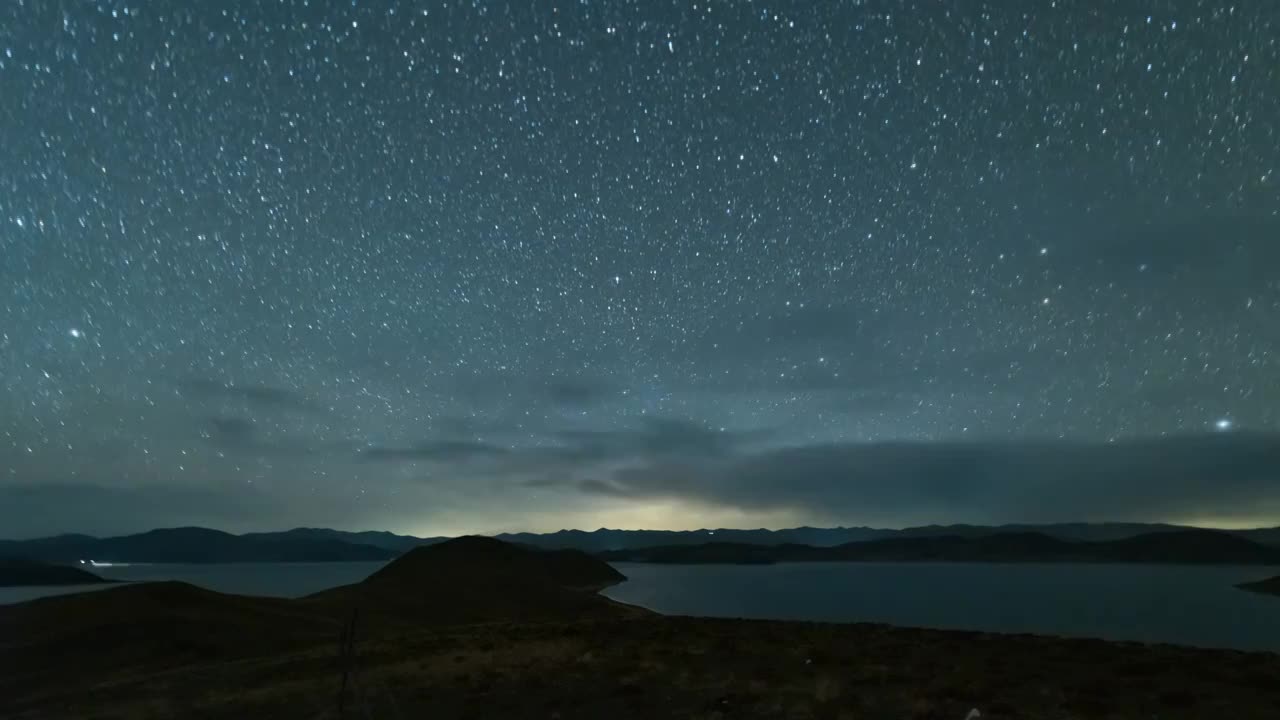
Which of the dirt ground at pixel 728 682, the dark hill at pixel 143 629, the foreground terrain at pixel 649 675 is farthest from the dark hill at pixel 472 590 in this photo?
the dirt ground at pixel 728 682

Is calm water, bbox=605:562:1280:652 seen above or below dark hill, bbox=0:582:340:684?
below

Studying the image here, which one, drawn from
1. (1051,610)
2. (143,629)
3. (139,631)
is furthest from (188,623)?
(1051,610)

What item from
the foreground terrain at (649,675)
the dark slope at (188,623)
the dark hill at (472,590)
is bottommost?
the dark hill at (472,590)

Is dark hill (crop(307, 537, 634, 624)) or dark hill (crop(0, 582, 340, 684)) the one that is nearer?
dark hill (crop(0, 582, 340, 684))

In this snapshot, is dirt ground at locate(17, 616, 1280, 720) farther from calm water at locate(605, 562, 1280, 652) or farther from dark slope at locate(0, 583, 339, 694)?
calm water at locate(605, 562, 1280, 652)

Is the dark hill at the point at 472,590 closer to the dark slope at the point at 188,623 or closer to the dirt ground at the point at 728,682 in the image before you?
the dark slope at the point at 188,623

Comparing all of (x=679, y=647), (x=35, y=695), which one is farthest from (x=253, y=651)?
(x=679, y=647)

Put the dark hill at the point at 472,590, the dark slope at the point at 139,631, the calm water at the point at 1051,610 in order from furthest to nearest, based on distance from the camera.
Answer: the dark hill at the point at 472,590, the calm water at the point at 1051,610, the dark slope at the point at 139,631

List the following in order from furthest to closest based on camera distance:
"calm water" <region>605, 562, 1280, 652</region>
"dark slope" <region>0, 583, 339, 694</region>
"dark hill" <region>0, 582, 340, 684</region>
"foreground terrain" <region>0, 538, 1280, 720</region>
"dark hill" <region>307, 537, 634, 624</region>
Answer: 1. "dark hill" <region>307, 537, 634, 624</region>
2. "calm water" <region>605, 562, 1280, 652</region>
3. "dark hill" <region>0, 582, 340, 684</region>
4. "dark slope" <region>0, 583, 339, 694</region>
5. "foreground terrain" <region>0, 538, 1280, 720</region>

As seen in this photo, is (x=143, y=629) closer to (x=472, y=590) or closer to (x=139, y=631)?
(x=139, y=631)

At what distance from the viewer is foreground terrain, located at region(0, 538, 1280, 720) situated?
15352mm

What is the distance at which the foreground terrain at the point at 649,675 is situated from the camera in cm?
1535

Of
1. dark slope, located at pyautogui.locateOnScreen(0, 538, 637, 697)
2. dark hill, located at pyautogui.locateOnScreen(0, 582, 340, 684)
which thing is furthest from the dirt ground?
dark hill, located at pyautogui.locateOnScreen(0, 582, 340, 684)

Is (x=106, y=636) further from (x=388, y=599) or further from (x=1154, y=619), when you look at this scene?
(x=1154, y=619)
